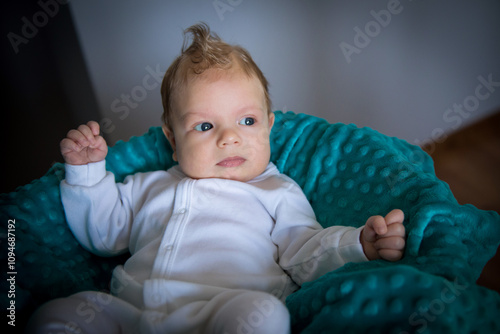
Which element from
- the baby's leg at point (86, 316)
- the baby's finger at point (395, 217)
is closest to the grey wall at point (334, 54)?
the baby's finger at point (395, 217)

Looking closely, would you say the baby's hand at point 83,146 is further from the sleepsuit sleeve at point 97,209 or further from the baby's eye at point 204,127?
the baby's eye at point 204,127

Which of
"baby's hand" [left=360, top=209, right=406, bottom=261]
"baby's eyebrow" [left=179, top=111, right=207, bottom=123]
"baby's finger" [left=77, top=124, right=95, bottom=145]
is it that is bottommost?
"baby's hand" [left=360, top=209, right=406, bottom=261]

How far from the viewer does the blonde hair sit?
91cm

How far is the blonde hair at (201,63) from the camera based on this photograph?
0.91 m

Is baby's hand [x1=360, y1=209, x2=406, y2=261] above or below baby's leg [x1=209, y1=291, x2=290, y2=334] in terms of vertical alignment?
above

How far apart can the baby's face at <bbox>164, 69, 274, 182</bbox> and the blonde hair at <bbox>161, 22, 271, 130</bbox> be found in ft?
0.09

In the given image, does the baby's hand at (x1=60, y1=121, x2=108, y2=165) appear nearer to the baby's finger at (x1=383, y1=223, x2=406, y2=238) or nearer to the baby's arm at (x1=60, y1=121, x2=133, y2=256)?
the baby's arm at (x1=60, y1=121, x2=133, y2=256)

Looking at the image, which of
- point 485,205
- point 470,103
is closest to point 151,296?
point 485,205

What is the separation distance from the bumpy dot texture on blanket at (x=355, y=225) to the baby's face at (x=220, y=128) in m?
0.22

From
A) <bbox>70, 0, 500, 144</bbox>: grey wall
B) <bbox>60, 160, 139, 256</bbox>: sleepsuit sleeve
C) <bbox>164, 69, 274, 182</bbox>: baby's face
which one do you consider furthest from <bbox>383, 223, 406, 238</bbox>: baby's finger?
<bbox>70, 0, 500, 144</bbox>: grey wall

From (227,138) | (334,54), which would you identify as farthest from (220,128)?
(334,54)

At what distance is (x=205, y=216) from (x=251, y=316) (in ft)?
1.05

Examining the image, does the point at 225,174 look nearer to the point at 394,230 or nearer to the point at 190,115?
the point at 190,115

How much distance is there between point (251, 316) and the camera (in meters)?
0.57
